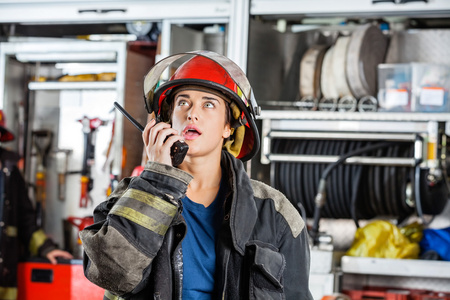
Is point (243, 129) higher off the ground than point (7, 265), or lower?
higher

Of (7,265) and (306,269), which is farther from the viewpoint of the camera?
(7,265)

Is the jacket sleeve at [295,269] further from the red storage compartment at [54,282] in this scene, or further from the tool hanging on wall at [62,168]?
the tool hanging on wall at [62,168]

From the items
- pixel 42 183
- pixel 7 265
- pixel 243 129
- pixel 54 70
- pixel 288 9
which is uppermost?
pixel 288 9

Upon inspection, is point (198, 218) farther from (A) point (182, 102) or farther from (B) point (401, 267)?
(B) point (401, 267)

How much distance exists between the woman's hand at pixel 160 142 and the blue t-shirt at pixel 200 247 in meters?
0.23

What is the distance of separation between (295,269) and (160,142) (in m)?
0.54

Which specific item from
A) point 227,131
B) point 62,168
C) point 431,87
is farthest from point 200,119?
point 62,168

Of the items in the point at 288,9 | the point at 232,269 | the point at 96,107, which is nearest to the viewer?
the point at 232,269

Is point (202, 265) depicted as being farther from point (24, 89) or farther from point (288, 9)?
point (24, 89)

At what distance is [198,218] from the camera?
203 cm

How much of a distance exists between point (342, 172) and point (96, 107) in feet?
6.50

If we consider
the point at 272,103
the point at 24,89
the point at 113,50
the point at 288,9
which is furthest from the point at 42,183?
the point at 288,9

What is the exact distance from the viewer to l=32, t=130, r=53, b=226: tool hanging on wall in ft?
17.6

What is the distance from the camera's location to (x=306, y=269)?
2.05 m
